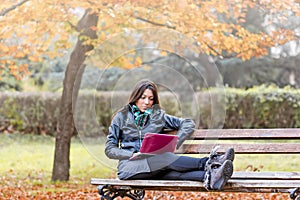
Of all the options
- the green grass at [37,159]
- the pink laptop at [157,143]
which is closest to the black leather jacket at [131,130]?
the pink laptop at [157,143]

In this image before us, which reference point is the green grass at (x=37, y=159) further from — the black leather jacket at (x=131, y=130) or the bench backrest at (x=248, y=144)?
the black leather jacket at (x=131, y=130)

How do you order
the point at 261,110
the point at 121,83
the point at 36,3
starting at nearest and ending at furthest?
1. the point at 121,83
2. the point at 36,3
3. the point at 261,110

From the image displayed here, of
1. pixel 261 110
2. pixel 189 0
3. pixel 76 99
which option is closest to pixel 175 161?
pixel 76 99

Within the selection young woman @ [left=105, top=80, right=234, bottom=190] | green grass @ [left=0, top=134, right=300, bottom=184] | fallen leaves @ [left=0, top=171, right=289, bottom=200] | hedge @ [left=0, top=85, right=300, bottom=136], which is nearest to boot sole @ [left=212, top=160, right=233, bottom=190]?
young woman @ [left=105, top=80, right=234, bottom=190]

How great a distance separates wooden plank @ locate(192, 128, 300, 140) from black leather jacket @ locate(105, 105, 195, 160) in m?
0.24

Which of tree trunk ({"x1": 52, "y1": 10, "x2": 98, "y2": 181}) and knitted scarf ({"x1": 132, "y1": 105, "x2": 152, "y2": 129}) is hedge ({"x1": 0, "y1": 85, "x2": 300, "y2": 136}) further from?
knitted scarf ({"x1": 132, "y1": 105, "x2": 152, "y2": 129})

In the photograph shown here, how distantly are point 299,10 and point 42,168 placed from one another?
5.69 metres

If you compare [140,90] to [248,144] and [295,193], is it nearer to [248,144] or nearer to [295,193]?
[248,144]

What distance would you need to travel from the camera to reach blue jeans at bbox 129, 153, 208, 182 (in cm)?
377

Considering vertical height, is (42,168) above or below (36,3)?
below

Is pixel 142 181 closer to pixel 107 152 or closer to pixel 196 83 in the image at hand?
pixel 107 152

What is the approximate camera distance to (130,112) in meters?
4.11

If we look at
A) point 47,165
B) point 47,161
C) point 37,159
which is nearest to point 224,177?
point 47,165

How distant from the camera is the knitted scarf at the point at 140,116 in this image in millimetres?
4070
